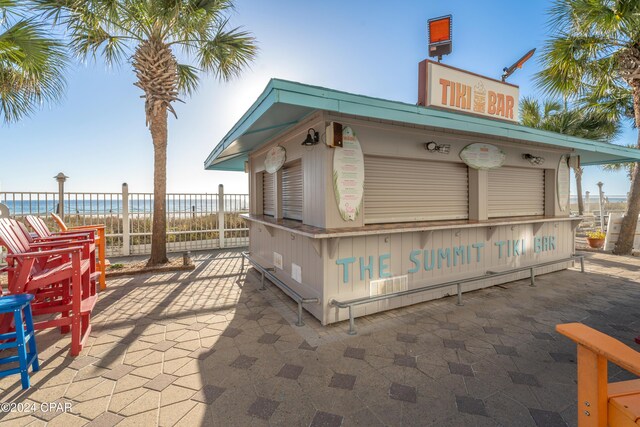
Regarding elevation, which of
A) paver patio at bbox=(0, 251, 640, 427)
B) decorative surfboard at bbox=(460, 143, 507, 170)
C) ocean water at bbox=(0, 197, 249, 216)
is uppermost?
decorative surfboard at bbox=(460, 143, 507, 170)

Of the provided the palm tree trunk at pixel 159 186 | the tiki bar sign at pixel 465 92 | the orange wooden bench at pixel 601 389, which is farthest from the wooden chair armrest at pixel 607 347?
the palm tree trunk at pixel 159 186

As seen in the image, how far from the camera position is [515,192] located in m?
6.23

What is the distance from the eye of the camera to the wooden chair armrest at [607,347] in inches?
46.6

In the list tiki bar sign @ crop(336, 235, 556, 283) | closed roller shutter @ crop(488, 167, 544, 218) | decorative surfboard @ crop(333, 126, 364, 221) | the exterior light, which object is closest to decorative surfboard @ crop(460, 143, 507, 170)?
closed roller shutter @ crop(488, 167, 544, 218)

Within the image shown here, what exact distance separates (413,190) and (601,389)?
145 inches

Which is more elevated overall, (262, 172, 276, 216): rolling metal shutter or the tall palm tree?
the tall palm tree

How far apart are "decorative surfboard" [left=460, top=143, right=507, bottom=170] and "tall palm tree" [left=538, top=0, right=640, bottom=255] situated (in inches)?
192

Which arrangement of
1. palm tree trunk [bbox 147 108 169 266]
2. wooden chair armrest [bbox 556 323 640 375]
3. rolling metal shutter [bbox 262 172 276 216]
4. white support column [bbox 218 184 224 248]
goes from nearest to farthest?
wooden chair armrest [bbox 556 323 640 375]
rolling metal shutter [bbox 262 172 276 216]
palm tree trunk [bbox 147 108 169 266]
white support column [bbox 218 184 224 248]

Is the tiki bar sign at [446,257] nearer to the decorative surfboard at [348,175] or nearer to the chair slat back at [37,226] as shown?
the decorative surfboard at [348,175]

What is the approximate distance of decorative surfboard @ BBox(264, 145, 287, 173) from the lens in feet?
16.3

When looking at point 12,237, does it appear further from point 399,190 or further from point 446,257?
point 446,257

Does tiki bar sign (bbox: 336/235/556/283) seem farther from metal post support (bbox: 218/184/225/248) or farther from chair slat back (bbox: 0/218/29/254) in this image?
metal post support (bbox: 218/184/225/248)

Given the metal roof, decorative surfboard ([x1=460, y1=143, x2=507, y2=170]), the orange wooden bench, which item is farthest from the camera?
decorative surfboard ([x1=460, y1=143, x2=507, y2=170])

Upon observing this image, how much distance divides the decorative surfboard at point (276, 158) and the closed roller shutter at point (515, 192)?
14.9ft
